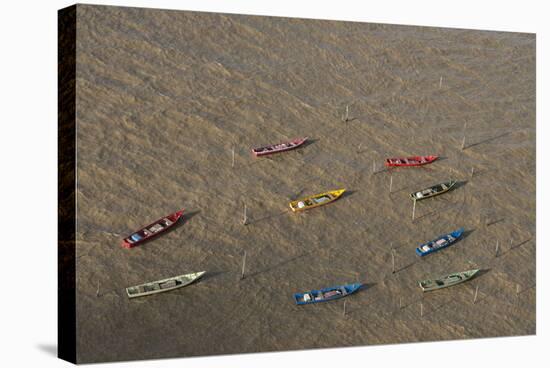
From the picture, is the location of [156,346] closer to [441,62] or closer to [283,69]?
[283,69]

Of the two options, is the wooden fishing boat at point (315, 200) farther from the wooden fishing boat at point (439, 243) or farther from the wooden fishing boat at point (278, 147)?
the wooden fishing boat at point (439, 243)

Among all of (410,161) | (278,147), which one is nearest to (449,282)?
(410,161)

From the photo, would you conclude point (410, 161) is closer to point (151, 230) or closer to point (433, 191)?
point (433, 191)

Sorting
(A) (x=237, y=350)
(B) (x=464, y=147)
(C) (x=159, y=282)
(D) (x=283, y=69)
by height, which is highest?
(D) (x=283, y=69)

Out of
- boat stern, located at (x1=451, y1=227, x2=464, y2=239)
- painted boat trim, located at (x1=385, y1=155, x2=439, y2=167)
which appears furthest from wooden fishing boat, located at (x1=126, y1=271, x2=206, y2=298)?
boat stern, located at (x1=451, y1=227, x2=464, y2=239)

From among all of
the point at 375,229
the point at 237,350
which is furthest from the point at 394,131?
the point at 237,350

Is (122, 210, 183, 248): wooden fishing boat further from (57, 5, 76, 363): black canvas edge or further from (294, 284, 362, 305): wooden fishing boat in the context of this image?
(294, 284, 362, 305): wooden fishing boat

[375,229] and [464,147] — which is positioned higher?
[464,147]
